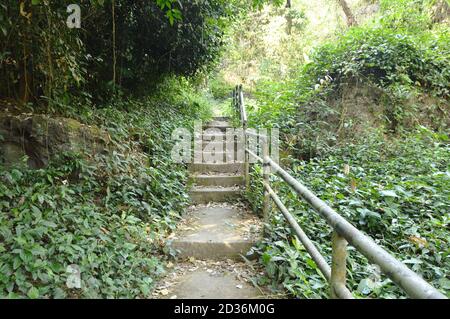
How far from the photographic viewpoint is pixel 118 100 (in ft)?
19.5

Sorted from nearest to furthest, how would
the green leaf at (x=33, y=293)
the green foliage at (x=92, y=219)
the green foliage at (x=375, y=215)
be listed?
1. the green leaf at (x=33, y=293)
2. the green foliage at (x=92, y=219)
3. the green foliage at (x=375, y=215)

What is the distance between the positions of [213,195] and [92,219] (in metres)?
2.09

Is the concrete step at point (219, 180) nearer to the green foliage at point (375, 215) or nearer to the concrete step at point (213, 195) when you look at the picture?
the concrete step at point (213, 195)

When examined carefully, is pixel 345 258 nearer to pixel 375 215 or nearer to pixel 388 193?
pixel 375 215

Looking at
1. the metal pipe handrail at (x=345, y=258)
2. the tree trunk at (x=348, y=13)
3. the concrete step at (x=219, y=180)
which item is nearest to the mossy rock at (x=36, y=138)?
the concrete step at (x=219, y=180)

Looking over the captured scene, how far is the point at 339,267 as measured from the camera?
4.61 feet

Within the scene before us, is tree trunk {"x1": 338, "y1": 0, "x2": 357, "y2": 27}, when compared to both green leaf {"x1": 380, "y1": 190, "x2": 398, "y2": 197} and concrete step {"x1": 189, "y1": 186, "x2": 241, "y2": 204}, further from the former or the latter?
green leaf {"x1": 380, "y1": 190, "x2": 398, "y2": 197}

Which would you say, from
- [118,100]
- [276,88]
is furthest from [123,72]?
[276,88]

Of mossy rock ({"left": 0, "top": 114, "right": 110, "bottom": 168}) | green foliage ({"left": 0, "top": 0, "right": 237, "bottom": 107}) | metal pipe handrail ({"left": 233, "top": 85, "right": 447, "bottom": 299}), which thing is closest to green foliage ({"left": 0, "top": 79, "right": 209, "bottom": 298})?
mossy rock ({"left": 0, "top": 114, "right": 110, "bottom": 168})

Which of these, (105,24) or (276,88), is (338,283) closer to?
(105,24)

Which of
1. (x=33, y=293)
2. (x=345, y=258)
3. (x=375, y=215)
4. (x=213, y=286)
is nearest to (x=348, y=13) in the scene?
(x=375, y=215)

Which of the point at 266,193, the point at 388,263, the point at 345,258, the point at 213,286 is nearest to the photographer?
the point at 388,263

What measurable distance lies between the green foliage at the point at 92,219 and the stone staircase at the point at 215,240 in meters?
0.22

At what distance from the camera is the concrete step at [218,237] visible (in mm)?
3250
